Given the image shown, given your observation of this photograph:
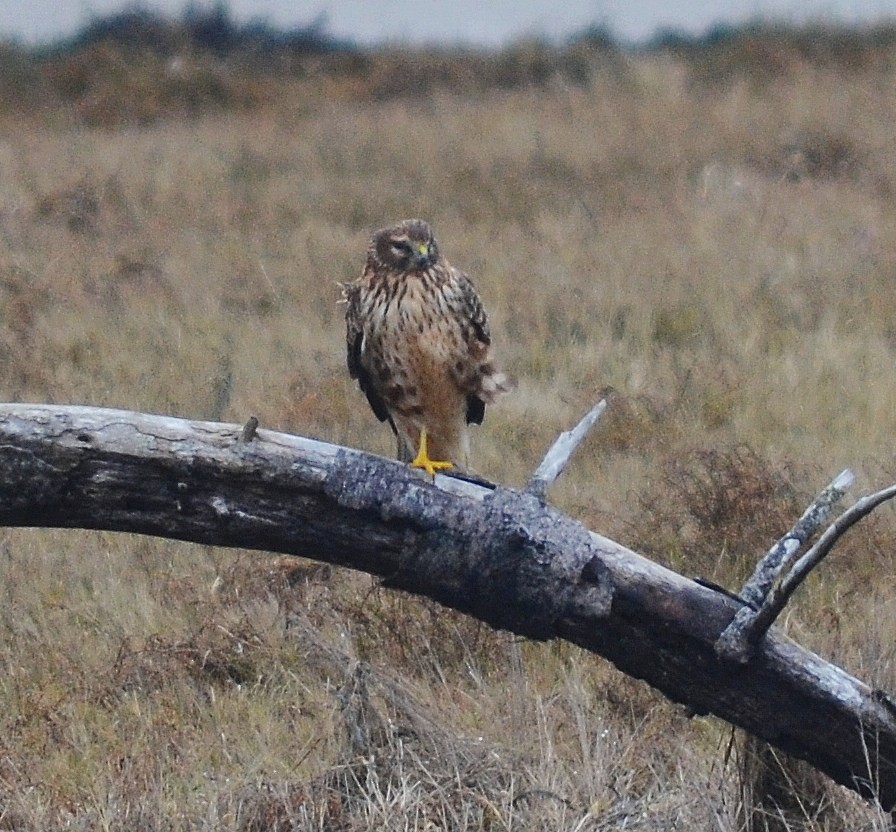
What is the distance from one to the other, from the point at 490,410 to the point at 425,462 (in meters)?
2.31

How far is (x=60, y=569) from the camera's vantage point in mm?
5547

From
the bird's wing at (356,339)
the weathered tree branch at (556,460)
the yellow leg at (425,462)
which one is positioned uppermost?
the bird's wing at (356,339)

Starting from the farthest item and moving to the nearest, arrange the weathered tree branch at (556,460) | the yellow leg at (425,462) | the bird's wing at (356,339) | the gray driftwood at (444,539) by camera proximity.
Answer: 1. the bird's wing at (356,339)
2. the yellow leg at (425,462)
3. the weathered tree branch at (556,460)
4. the gray driftwood at (444,539)

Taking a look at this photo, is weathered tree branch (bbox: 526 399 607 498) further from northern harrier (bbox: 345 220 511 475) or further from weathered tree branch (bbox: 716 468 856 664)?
northern harrier (bbox: 345 220 511 475)

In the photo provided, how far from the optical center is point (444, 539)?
366 centimetres

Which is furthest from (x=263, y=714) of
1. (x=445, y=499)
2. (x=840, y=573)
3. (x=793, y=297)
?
(x=793, y=297)

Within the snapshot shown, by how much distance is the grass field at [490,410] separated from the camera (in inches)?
155

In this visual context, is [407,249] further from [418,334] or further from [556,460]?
[556,460]

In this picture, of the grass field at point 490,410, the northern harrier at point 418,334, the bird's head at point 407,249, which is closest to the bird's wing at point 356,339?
the northern harrier at point 418,334

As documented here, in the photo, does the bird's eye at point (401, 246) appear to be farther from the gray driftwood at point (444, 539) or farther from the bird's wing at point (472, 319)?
the gray driftwood at point (444, 539)

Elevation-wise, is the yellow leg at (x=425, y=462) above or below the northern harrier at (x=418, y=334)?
below

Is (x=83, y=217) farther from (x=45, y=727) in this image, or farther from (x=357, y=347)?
(x=45, y=727)

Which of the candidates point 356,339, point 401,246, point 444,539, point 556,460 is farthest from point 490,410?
point 444,539

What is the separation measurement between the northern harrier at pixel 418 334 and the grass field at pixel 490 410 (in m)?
0.64
